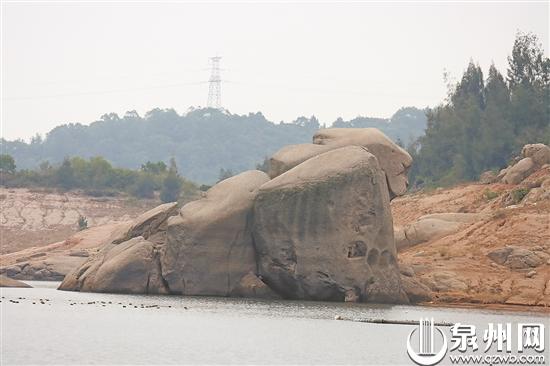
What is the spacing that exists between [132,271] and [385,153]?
11104mm

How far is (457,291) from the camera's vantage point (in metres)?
48.8

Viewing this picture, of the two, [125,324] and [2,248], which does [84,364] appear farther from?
[2,248]

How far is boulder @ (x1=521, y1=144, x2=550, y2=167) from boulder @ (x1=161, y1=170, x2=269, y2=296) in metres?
20.8

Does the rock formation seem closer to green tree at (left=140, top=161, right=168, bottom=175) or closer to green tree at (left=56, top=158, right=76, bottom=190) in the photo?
green tree at (left=56, top=158, right=76, bottom=190)

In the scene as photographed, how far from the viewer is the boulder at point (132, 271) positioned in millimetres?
49875

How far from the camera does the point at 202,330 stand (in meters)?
36.8

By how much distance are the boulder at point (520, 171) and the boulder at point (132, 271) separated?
23.7 m

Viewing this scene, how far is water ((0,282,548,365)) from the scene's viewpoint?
102 feet

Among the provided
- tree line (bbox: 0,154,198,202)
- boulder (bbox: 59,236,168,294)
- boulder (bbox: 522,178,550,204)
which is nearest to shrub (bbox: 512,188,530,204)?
boulder (bbox: 522,178,550,204)

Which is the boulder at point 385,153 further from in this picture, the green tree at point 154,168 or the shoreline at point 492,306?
the green tree at point 154,168

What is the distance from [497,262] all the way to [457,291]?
2.68m

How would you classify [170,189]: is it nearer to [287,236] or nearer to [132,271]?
[132,271]

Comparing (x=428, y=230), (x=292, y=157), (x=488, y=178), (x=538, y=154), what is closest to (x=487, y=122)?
(x=488, y=178)

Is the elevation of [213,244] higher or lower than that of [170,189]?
lower
